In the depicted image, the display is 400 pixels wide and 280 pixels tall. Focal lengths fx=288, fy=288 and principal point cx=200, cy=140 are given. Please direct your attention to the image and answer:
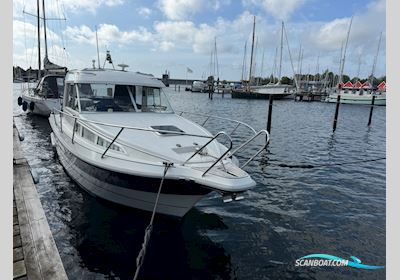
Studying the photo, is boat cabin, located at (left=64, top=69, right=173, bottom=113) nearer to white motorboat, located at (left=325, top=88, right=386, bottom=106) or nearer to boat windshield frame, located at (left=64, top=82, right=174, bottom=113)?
boat windshield frame, located at (left=64, top=82, right=174, bottom=113)

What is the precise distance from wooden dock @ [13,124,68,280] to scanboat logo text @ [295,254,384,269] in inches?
172

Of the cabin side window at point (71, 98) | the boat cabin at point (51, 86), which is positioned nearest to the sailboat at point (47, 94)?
the boat cabin at point (51, 86)

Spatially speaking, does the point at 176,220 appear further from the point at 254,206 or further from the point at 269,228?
the point at 254,206

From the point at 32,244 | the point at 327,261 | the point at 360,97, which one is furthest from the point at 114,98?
the point at 360,97

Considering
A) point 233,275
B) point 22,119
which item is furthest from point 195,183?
point 22,119

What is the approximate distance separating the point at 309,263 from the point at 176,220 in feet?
9.20

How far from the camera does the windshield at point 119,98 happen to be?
324 inches

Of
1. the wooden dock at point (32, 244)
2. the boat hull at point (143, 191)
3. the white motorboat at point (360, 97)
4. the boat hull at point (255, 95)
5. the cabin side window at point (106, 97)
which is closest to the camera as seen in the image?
the wooden dock at point (32, 244)

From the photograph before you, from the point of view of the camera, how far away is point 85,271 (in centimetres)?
513

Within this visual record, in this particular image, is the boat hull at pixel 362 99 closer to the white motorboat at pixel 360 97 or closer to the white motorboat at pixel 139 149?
the white motorboat at pixel 360 97

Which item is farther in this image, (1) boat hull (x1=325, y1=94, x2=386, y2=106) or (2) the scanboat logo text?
(1) boat hull (x1=325, y1=94, x2=386, y2=106)

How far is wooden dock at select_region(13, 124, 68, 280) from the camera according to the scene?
11.4 ft

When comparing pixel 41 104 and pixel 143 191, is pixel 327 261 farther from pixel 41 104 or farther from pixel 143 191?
pixel 41 104

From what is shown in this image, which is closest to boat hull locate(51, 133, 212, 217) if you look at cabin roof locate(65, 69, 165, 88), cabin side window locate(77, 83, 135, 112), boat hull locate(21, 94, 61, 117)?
cabin side window locate(77, 83, 135, 112)
